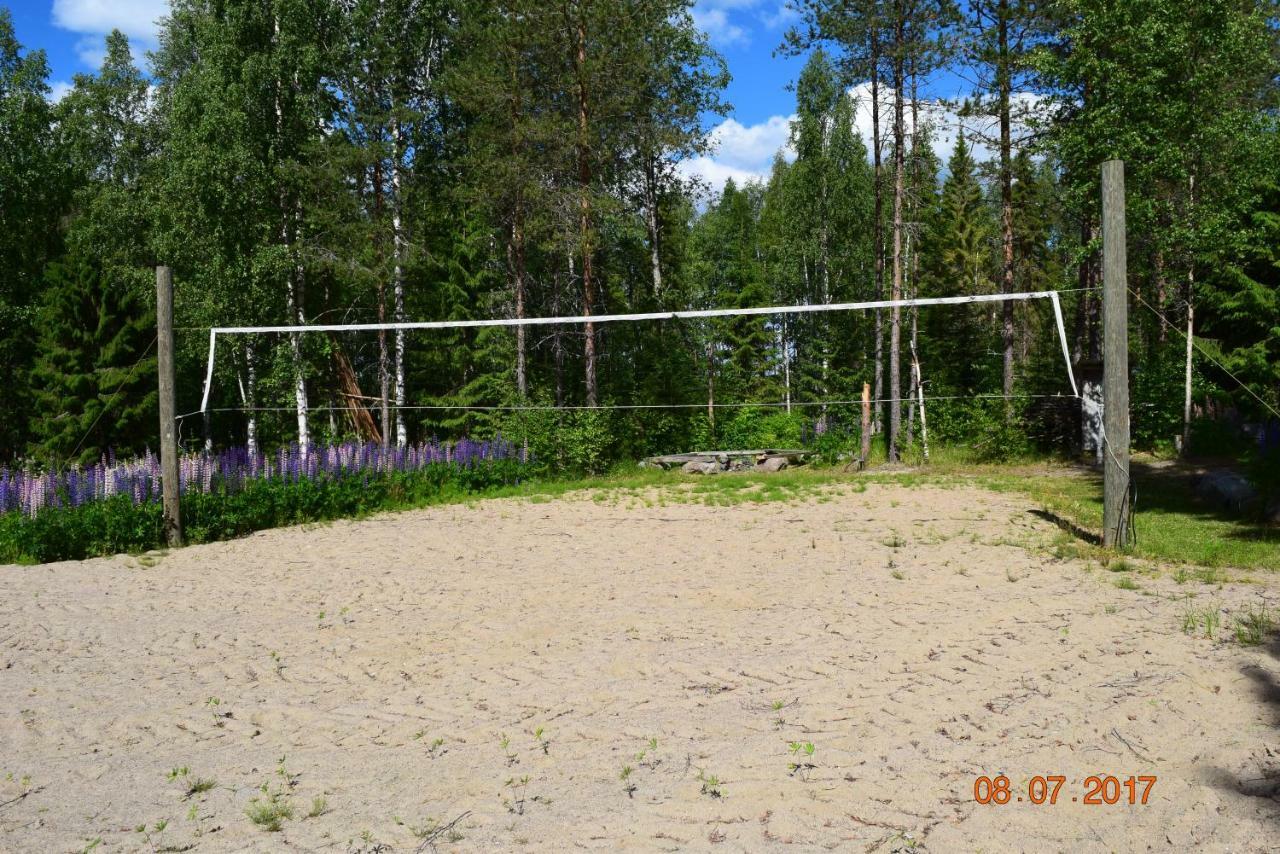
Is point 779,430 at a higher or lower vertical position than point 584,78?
lower

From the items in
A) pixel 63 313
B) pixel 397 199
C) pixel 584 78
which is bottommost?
pixel 63 313

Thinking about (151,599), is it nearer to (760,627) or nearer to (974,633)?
(760,627)

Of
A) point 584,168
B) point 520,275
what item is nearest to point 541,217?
point 584,168

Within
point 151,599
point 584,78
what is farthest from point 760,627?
point 584,78

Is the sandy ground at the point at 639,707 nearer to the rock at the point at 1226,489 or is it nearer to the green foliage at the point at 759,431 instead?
the rock at the point at 1226,489

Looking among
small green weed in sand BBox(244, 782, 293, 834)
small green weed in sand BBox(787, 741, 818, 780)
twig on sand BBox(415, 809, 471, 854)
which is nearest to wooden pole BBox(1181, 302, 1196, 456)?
small green weed in sand BBox(787, 741, 818, 780)

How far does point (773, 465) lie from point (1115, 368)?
781 cm

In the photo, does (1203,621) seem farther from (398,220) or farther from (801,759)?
(398,220)

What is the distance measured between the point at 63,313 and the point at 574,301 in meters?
10.3

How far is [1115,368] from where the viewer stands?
6875 mm

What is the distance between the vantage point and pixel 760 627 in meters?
5.02

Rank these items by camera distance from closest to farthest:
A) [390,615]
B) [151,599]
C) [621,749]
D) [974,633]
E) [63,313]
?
[621,749], [974,633], [390,615], [151,599], [63,313]

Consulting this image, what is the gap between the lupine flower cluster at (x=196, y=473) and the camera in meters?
8.92

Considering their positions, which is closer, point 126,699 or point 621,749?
point 621,749
